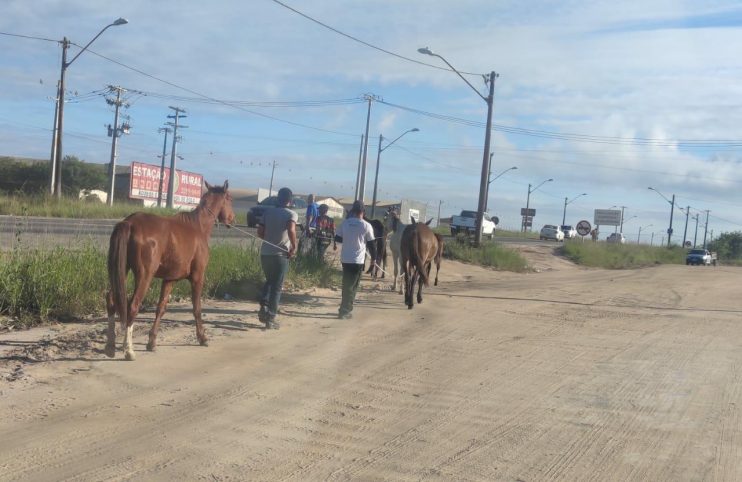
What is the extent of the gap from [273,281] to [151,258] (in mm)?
2784

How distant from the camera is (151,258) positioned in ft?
26.2

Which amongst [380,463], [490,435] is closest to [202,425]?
[380,463]

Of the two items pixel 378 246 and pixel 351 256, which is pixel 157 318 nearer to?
pixel 351 256

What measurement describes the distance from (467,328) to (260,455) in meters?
6.48

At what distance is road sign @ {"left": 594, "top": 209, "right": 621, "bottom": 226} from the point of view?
85.2 m

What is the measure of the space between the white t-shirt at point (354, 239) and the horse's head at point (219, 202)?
8.46 ft

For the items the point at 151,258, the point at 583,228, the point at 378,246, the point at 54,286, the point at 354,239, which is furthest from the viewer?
the point at 583,228

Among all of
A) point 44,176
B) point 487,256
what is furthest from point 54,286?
point 44,176

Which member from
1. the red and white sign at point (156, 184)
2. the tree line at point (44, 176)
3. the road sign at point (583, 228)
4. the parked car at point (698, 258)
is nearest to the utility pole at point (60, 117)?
the tree line at point (44, 176)

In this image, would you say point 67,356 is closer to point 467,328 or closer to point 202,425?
point 202,425

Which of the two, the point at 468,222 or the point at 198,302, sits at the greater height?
the point at 468,222

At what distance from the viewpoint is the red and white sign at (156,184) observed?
74.9m

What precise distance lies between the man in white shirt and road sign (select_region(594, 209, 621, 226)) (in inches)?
3055

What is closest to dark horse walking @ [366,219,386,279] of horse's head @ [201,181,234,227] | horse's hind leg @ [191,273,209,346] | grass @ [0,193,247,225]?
horse's head @ [201,181,234,227]
